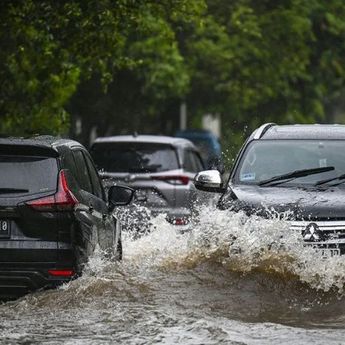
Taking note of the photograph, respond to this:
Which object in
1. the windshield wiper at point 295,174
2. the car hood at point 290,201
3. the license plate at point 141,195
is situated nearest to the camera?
the car hood at point 290,201

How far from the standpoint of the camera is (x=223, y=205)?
12656 millimetres

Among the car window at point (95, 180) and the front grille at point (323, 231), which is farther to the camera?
the car window at point (95, 180)

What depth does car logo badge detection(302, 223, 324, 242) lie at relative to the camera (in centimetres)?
1184

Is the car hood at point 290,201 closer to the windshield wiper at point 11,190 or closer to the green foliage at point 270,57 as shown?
the windshield wiper at point 11,190

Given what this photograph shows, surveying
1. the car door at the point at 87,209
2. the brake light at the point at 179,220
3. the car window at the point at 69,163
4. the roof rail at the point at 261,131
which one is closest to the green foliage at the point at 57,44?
the brake light at the point at 179,220

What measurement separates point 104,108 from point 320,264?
2658 cm

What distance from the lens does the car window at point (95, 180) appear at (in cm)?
1290

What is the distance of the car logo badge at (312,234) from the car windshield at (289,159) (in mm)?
1162

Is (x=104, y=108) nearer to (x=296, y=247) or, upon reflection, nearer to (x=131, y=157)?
(x=131, y=157)

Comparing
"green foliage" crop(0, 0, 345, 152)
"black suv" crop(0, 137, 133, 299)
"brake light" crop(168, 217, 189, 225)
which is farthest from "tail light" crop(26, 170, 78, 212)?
"green foliage" crop(0, 0, 345, 152)

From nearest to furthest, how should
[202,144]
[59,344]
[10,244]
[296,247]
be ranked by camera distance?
[59,344]
[10,244]
[296,247]
[202,144]

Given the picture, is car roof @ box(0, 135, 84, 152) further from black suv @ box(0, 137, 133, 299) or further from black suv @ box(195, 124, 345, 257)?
black suv @ box(195, 124, 345, 257)

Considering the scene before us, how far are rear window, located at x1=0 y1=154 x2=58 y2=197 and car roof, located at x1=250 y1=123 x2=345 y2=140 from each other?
338 centimetres

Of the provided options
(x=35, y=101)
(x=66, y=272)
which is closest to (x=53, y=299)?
(x=66, y=272)
